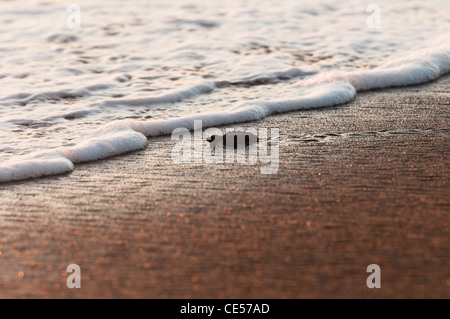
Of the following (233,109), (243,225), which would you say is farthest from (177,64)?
(243,225)

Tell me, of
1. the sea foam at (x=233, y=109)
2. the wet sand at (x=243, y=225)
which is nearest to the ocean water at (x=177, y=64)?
the sea foam at (x=233, y=109)

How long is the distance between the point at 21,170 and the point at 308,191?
5.04 feet

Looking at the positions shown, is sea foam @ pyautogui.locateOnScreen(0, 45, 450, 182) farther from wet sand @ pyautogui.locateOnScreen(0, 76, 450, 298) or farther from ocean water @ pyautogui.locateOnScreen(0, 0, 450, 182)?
wet sand @ pyautogui.locateOnScreen(0, 76, 450, 298)

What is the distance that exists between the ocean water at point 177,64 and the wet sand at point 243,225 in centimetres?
53

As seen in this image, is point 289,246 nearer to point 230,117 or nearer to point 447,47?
point 230,117

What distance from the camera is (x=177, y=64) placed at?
582 centimetres

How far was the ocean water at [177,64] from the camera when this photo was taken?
13.6 ft

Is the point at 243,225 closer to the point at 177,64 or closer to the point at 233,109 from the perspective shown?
the point at 233,109

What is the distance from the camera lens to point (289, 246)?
98.7 inches

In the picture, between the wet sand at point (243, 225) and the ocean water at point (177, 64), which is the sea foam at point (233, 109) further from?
the wet sand at point (243, 225)

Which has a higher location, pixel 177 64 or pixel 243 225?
pixel 177 64

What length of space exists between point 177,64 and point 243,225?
132 inches

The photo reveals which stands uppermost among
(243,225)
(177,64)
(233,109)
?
(177,64)
